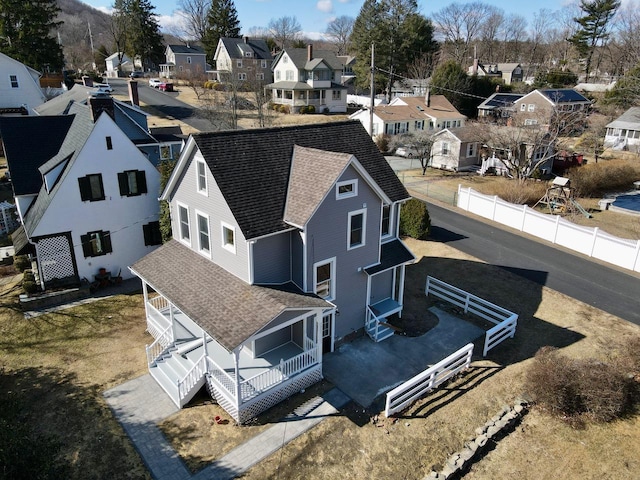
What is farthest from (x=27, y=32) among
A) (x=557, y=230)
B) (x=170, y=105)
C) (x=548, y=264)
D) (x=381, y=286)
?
(x=548, y=264)

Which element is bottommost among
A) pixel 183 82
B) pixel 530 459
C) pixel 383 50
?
pixel 530 459

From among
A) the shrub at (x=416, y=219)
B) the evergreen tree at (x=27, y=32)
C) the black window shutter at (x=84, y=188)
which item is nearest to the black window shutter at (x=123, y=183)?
the black window shutter at (x=84, y=188)

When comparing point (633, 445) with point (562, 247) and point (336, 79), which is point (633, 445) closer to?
point (562, 247)

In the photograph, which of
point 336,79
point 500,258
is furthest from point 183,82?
point 500,258

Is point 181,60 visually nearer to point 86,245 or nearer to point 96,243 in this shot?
point 96,243

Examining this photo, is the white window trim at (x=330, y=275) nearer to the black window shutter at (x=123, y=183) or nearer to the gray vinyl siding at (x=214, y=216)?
the gray vinyl siding at (x=214, y=216)

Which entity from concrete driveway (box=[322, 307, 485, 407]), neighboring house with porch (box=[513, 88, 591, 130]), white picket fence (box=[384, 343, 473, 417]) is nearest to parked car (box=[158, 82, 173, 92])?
neighboring house with porch (box=[513, 88, 591, 130])

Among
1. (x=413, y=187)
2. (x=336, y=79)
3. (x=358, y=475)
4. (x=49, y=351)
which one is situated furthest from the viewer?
(x=336, y=79)
